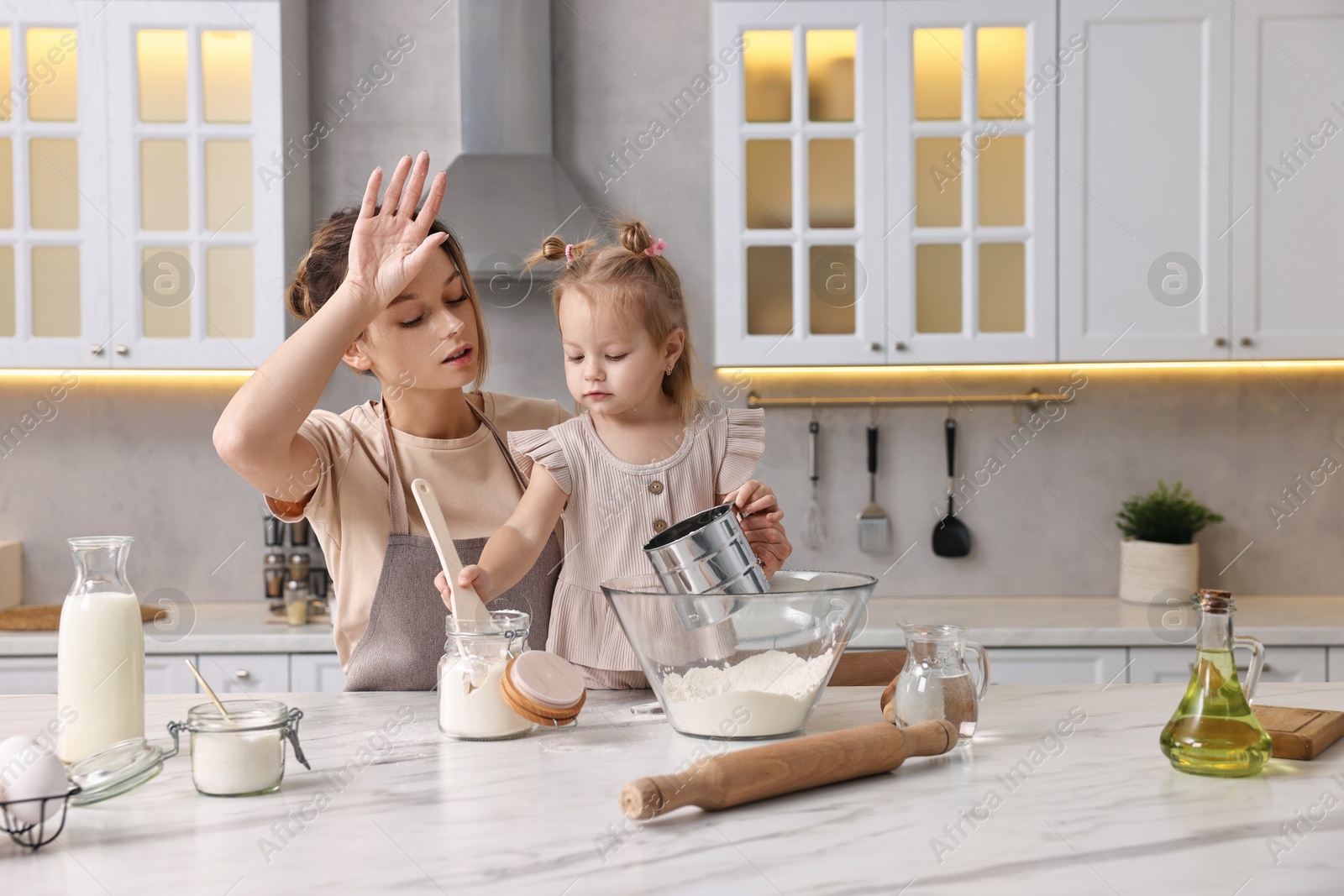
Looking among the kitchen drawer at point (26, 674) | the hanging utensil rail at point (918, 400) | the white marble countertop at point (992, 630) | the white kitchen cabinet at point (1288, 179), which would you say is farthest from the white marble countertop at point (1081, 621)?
the kitchen drawer at point (26, 674)

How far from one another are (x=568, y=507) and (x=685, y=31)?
1951 mm

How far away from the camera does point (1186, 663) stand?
245 centimetres

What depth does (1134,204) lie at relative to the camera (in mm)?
2625

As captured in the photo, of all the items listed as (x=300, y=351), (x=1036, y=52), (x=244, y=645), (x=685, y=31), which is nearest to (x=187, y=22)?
(x=685, y=31)

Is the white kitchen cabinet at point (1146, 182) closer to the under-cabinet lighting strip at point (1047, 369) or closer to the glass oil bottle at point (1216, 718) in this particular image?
the under-cabinet lighting strip at point (1047, 369)

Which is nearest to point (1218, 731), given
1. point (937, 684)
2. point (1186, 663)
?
point (937, 684)

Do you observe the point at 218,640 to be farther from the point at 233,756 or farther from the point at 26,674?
the point at 233,756

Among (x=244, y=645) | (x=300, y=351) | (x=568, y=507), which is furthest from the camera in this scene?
(x=244, y=645)

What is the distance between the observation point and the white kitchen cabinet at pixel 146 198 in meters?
2.60

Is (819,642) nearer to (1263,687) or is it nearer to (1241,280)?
(1263,687)

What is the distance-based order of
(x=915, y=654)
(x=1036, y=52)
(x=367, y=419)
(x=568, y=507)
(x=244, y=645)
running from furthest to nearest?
(x=1036, y=52) < (x=244, y=645) < (x=367, y=419) < (x=568, y=507) < (x=915, y=654)

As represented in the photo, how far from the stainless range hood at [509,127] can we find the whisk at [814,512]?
825mm

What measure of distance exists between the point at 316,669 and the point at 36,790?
1731 millimetres

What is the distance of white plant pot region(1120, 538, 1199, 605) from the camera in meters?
2.74
